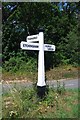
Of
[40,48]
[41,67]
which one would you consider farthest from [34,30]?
[41,67]

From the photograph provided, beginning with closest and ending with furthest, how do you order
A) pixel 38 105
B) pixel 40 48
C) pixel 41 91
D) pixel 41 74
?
pixel 38 105 < pixel 41 91 < pixel 41 74 < pixel 40 48

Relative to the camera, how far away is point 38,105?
5.68 metres

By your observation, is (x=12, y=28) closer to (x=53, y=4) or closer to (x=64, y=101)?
(x=53, y=4)

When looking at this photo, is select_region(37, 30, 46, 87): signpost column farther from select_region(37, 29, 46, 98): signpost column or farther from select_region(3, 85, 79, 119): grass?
select_region(3, 85, 79, 119): grass

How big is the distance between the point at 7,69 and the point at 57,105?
41.9 feet

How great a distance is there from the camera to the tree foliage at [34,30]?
20770 millimetres

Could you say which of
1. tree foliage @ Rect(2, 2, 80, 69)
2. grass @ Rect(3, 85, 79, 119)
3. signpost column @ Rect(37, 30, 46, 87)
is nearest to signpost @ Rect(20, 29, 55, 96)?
signpost column @ Rect(37, 30, 46, 87)

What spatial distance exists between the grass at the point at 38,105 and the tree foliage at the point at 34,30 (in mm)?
13915

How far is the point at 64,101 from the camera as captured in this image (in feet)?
19.7

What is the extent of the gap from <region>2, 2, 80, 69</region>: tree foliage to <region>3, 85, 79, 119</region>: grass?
13915 mm

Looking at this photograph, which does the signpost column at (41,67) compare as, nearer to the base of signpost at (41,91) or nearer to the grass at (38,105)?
the base of signpost at (41,91)

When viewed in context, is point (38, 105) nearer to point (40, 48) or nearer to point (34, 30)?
point (40, 48)

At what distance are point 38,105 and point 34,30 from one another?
16.4 meters

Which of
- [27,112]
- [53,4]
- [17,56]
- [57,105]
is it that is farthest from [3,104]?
[53,4]
